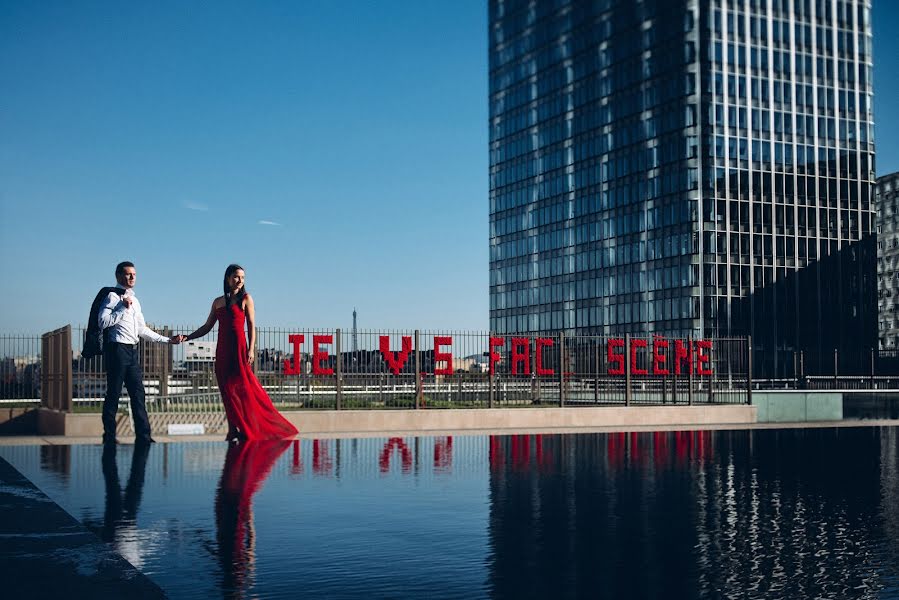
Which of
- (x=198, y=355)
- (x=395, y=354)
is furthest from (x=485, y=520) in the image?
(x=395, y=354)

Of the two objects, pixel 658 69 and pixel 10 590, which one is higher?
pixel 658 69

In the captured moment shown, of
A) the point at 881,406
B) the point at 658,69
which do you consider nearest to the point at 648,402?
the point at 881,406

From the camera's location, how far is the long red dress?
16484 millimetres

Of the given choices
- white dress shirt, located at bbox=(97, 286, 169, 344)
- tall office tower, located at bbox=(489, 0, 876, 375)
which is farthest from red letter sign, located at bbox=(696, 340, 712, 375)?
tall office tower, located at bbox=(489, 0, 876, 375)

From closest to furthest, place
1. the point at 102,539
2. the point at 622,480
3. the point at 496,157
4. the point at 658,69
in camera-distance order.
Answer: the point at 102,539 → the point at 622,480 → the point at 658,69 → the point at 496,157

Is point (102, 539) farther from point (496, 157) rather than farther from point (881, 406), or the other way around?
point (496, 157)

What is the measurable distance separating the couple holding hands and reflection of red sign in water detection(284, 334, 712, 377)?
5.69m

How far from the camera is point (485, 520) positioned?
9.41m

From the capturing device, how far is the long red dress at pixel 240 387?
1648 cm

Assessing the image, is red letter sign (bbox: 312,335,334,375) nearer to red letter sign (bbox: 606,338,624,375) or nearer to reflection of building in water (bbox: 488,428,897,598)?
reflection of building in water (bbox: 488,428,897,598)

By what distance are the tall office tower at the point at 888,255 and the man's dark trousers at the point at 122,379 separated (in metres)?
112

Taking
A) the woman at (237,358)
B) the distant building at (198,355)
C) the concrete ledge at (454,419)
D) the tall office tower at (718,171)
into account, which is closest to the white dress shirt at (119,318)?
the woman at (237,358)

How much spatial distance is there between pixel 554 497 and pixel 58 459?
7.38m

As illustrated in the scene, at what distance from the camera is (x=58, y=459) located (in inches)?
595
